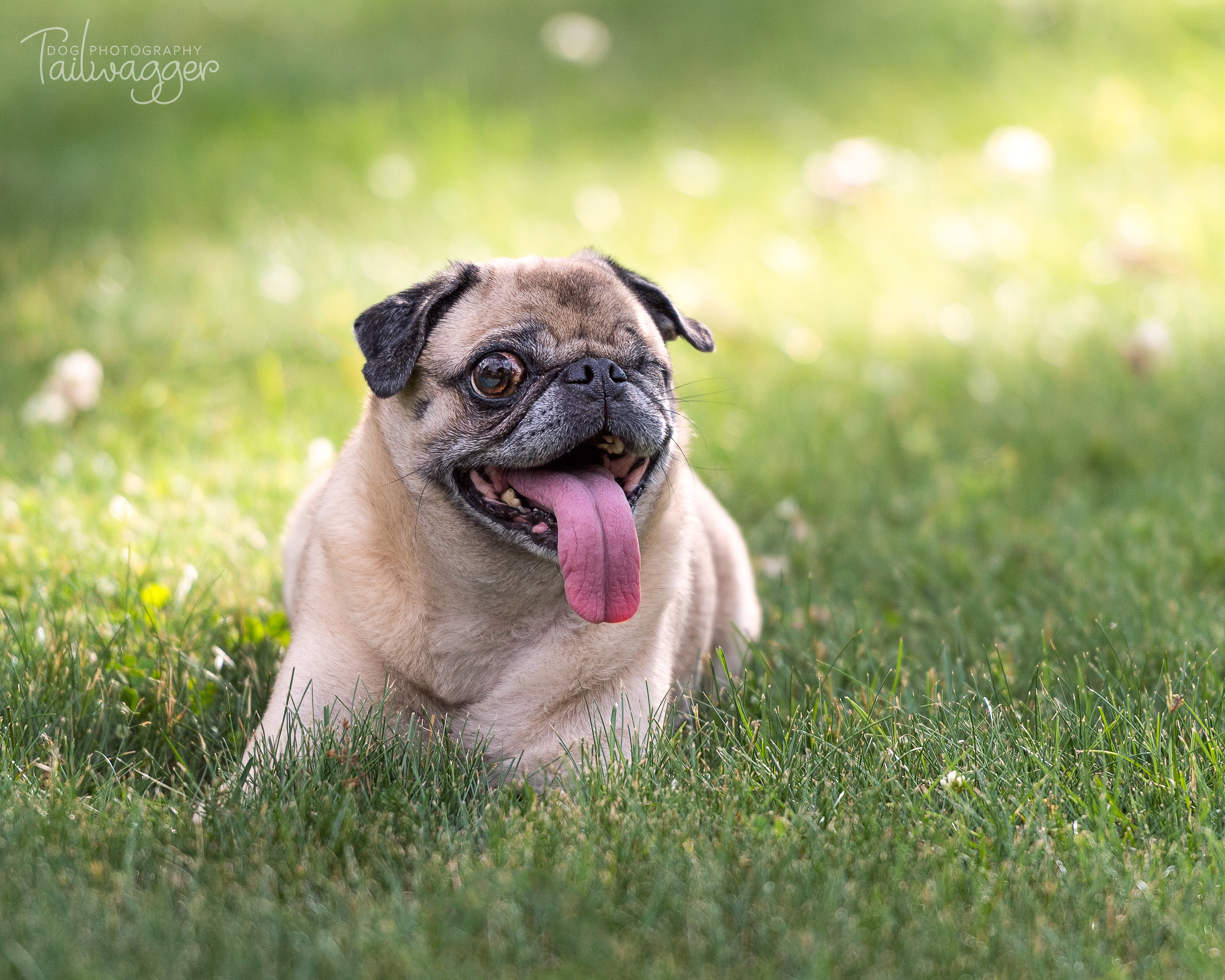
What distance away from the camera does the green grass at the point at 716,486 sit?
2.57m

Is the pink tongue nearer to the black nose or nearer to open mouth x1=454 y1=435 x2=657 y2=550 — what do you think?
open mouth x1=454 y1=435 x2=657 y2=550

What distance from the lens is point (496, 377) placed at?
356 centimetres

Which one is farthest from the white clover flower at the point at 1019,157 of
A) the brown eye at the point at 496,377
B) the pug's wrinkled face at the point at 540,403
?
the brown eye at the point at 496,377

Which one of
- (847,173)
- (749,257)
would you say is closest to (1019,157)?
(847,173)

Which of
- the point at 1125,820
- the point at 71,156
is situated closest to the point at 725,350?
the point at 1125,820

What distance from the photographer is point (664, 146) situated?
11109mm

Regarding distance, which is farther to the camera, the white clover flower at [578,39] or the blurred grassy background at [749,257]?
the white clover flower at [578,39]

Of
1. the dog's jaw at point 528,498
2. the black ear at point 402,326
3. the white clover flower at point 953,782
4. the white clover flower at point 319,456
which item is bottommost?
the white clover flower at point 319,456

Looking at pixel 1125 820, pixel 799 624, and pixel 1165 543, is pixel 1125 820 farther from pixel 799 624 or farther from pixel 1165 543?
pixel 1165 543

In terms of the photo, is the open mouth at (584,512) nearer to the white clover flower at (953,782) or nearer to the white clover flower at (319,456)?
the white clover flower at (953,782)

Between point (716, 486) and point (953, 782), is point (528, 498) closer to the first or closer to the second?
point (953, 782)

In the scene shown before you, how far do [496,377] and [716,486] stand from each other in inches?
106

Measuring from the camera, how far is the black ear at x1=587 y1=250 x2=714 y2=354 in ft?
13.4

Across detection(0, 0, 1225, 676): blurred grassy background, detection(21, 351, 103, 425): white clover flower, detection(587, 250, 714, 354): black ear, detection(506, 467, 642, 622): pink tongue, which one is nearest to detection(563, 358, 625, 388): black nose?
detection(506, 467, 642, 622): pink tongue
